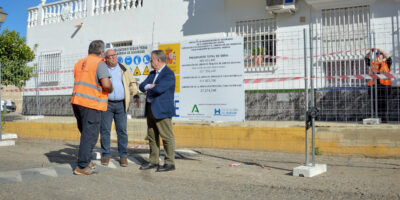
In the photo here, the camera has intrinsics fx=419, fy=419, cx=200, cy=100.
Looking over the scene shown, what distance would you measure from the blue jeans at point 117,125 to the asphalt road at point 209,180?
26cm

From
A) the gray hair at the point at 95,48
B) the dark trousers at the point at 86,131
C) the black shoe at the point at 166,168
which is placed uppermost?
the gray hair at the point at 95,48

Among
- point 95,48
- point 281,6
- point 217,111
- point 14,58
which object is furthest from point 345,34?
point 14,58

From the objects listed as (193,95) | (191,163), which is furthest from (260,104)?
(191,163)

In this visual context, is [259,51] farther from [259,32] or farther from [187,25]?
[187,25]

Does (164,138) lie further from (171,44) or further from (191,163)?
(171,44)

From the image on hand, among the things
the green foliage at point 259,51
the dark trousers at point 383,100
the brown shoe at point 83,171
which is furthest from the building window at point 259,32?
the brown shoe at point 83,171

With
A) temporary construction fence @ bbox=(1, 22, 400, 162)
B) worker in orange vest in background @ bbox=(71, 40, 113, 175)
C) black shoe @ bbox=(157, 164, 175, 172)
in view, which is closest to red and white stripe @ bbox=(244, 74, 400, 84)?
temporary construction fence @ bbox=(1, 22, 400, 162)

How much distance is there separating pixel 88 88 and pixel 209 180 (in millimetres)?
1941

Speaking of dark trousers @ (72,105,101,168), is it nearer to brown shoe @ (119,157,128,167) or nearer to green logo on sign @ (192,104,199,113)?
brown shoe @ (119,157,128,167)

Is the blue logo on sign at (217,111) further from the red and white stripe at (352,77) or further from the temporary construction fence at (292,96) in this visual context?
the red and white stripe at (352,77)

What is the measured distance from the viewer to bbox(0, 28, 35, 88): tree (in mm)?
10812

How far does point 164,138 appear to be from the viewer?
5852 mm

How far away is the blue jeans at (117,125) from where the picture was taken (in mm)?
6269

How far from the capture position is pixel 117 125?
6.38m
